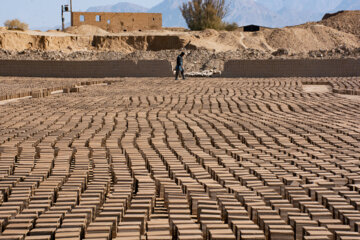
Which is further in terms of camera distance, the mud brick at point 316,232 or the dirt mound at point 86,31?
the dirt mound at point 86,31

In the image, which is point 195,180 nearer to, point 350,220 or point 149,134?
point 350,220

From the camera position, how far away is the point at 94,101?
9969 mm

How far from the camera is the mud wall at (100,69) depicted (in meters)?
18.6

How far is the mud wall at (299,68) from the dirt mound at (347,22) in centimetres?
2452

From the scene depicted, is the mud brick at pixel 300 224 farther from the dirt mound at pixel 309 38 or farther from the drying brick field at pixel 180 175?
the dirt mound at pixel 309 38

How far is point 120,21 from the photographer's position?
4747 centimetres

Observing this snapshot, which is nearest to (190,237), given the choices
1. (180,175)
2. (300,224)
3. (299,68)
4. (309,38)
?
(300,224)

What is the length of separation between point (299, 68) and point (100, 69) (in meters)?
6.94

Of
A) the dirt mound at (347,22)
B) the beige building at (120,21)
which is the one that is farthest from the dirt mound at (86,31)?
the dirt mound at (347,22)

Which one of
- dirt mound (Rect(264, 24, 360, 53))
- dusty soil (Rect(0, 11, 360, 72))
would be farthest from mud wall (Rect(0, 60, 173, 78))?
dirt mound (Rect(264, 24, 360, 53))

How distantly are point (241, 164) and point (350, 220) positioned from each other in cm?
157

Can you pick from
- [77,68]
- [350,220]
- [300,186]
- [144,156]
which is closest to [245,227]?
[350,220]

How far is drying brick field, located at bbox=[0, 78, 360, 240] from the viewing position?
9.77 feet

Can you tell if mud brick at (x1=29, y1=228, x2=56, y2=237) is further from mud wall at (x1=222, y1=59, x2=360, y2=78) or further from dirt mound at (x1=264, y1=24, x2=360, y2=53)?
dirt mound at (x1=264, y1=24, x2=360, y2=53)
